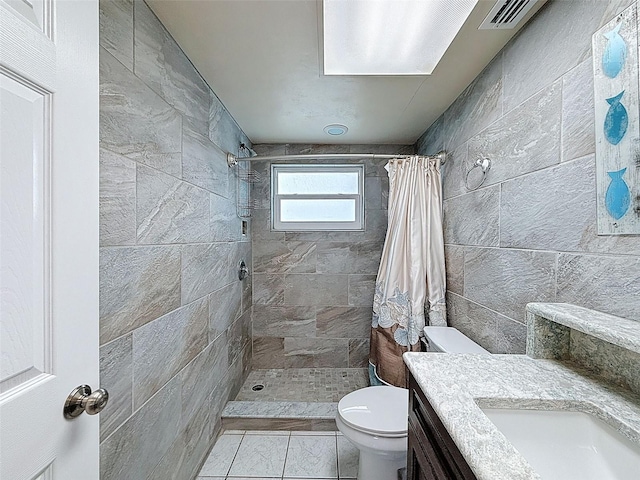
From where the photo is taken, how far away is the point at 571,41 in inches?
40.9

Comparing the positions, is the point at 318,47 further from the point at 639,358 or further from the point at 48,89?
the point at 639,358

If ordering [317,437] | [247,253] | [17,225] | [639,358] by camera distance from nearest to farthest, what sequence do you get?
[17,225]
[639,358]
[317,437]
[247,253]

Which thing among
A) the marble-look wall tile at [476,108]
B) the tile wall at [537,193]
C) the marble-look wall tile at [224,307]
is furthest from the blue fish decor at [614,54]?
the marble-look wall tile at [224,307]

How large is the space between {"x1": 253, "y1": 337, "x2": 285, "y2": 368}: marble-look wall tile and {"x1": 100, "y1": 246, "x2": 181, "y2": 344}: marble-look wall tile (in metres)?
1.63

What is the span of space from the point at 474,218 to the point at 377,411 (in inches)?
46.8

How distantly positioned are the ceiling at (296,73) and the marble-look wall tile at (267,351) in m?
1.95

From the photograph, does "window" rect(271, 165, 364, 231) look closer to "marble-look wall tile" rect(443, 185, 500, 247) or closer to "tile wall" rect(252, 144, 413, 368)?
"tile wall" rect(252, 144, 413, 368)

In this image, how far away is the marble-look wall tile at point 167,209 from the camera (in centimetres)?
117

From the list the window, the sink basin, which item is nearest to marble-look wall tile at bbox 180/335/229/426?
the window

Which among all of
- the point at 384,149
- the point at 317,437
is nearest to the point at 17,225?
the point at 317,437

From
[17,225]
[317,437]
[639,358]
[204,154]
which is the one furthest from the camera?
[317,437]

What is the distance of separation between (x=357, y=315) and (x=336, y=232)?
83 centimetres

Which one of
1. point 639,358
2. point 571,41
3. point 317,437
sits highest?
point 571,41

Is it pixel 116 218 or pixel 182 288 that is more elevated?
pixel 116 218
